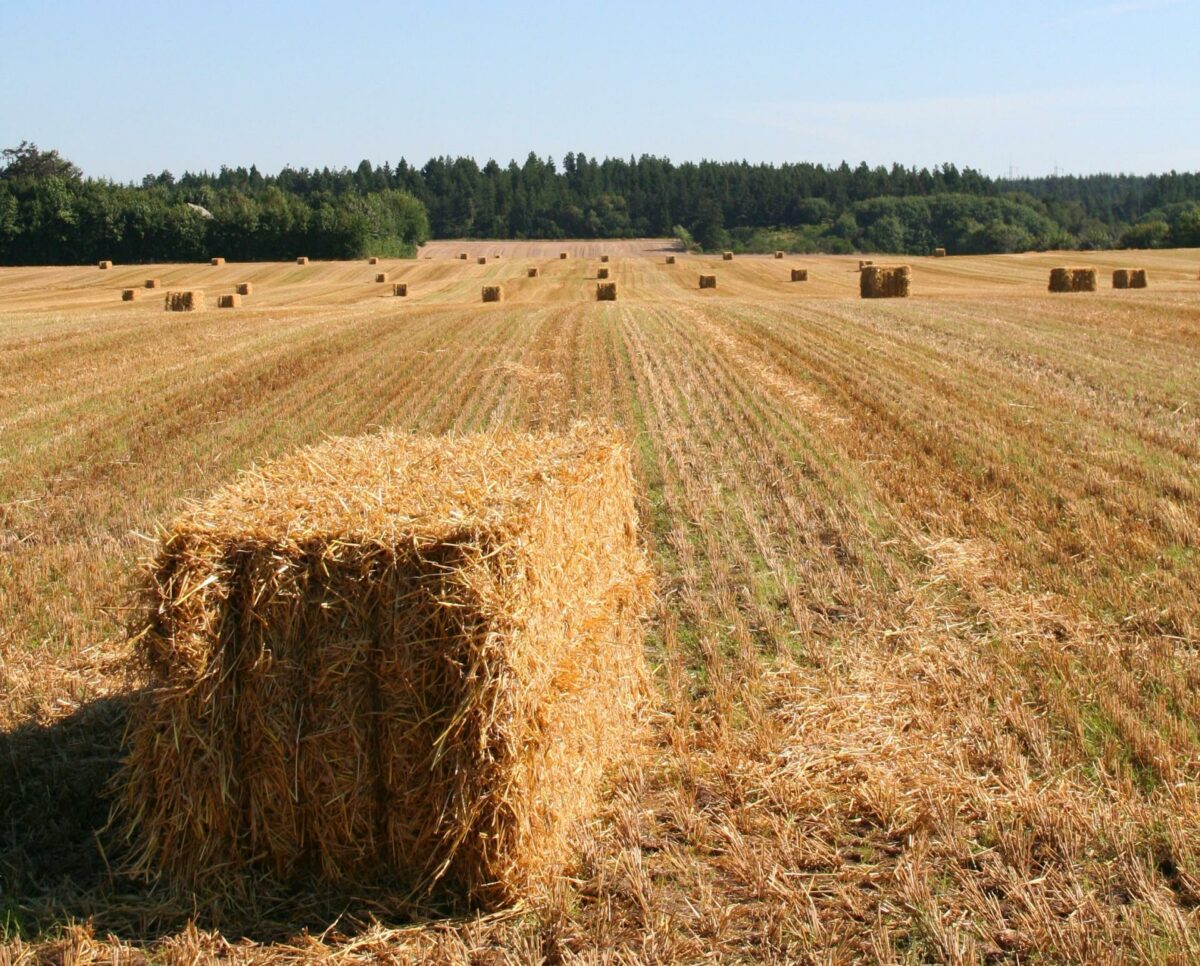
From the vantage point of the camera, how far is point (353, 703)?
175 inches

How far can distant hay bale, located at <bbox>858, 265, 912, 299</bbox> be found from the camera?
39281 millimetres

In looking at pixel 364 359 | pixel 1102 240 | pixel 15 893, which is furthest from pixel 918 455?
pixel 1102 240

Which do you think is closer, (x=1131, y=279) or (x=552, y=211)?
(x=1131, y=279)

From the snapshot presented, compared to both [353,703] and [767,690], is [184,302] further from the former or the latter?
[353,703]

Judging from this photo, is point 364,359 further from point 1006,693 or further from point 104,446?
point 1006,693

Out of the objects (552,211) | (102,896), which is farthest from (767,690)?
(552,211)

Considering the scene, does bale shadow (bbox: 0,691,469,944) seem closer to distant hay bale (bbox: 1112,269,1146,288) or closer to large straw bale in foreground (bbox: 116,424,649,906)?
large straw bale in foreground (bbox: 116,424,649,906)

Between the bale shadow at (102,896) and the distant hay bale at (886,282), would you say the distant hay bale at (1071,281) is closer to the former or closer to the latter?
the distant hay bale at (886,282)

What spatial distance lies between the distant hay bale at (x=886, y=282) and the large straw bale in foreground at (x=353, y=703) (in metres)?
36.9

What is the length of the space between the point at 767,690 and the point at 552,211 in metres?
138

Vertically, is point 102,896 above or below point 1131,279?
below

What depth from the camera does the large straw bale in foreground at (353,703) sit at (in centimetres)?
434

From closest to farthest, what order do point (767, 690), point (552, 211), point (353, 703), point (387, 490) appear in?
point (353, 703)
point (387, 490)
point (767, 690)
point (552, 211)

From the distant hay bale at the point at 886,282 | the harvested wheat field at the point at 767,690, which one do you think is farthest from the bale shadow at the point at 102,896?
the distant hay bale at the point at 886,282
